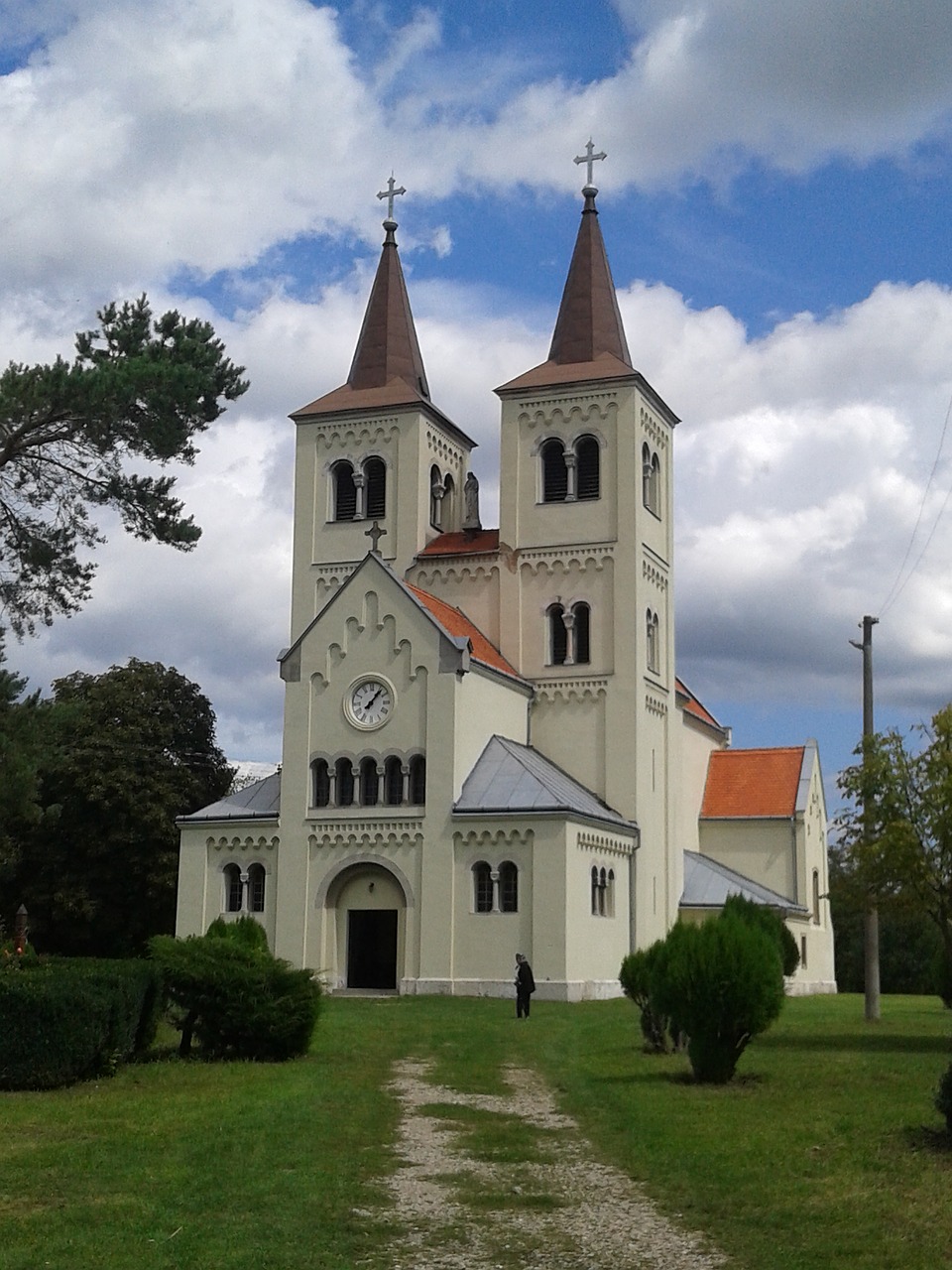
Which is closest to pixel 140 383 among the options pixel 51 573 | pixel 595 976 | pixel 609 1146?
pixel 51 573

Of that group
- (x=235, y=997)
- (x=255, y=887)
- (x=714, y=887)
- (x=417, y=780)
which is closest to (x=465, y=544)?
(x=417, y=780)

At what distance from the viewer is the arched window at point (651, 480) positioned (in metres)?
50.4

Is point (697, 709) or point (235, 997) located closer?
point (235, 997)

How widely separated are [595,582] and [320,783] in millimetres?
11024

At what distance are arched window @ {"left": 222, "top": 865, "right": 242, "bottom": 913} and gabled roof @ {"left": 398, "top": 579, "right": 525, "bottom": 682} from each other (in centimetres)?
Answer: 979

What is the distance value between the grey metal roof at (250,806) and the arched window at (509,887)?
745cm

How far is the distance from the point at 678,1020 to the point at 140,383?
38.7 feet

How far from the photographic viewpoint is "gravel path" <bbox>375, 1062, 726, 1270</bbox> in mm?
9617

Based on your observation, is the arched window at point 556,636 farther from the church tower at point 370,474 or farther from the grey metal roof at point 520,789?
the church tower at point 370,474

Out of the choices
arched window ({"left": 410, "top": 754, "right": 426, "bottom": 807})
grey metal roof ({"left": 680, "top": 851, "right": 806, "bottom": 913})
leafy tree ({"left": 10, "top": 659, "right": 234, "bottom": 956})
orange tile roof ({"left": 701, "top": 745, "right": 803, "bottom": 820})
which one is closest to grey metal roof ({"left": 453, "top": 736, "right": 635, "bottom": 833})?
arched window ({"left": 410, "top": 754, "right": 426, "bottom": 807})

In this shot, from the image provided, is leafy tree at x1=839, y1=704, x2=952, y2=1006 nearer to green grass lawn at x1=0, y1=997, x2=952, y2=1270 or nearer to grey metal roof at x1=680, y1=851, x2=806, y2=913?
green grass lawn at x1=0, y1=997, x2=952, y2=1270

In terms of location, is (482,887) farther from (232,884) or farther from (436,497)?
(436,497)

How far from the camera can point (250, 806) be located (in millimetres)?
46656

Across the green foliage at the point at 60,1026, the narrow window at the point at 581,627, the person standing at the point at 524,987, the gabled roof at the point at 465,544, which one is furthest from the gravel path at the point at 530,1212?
the gabled roof at the point at 465,544
